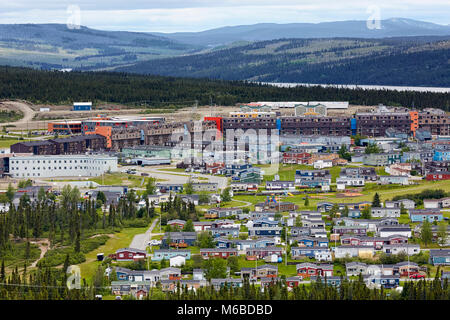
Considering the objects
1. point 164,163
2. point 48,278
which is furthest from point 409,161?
point 48,278

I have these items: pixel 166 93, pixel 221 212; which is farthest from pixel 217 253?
pixel 166 93

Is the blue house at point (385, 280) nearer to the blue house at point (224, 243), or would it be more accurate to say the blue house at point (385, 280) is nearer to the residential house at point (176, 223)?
the blue house at point (224, 243)

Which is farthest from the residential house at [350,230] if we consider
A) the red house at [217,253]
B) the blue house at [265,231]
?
the red house at [217,253]

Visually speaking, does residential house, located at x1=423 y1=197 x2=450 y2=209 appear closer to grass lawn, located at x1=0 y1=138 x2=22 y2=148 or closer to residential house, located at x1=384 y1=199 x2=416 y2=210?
residential house, located at x1=384 y1=199 x2=416 y2=210

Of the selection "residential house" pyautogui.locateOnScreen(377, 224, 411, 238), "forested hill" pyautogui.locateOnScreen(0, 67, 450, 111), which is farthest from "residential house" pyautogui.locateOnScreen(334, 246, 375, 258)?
"forested hill" pyautogui.locateOnScreen(0, 67, 450, 111)

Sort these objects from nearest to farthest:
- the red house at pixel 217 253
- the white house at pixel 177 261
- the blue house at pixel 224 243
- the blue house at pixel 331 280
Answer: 1. the blue house at pixel 331 280
2. the white house at pixel 177 261
3. the red house at pixel 217 253
4. the blue house at pixel 224 243

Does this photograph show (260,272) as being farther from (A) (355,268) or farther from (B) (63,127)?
(B) (63,127)
